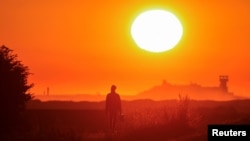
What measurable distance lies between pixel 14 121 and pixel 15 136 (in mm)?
3442

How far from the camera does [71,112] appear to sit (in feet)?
179

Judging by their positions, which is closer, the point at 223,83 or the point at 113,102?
the point at 113,102

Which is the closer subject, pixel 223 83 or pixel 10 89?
pixel 10 89

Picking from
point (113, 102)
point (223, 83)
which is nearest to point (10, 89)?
point (113, 102)

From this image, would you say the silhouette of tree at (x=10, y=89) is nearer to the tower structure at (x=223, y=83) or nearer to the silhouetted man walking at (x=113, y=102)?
the silhouetted man walking at (x=113, y=102)

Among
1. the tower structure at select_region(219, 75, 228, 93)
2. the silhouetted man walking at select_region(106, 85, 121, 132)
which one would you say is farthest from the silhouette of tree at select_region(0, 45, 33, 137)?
the tower structure at select_region(219, 75, 228, 93)

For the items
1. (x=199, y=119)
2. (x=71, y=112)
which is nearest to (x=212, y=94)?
(x=71, y=112)

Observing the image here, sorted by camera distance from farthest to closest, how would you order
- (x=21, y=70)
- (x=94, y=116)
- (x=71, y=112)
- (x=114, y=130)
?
(x=71, y=112)
(x=94, y=116)
(x=21, y=70)
(x=114, y=130)

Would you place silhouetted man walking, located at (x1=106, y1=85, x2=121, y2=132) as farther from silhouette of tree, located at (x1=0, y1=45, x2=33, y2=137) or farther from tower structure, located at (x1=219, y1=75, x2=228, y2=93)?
tower structure, located at (x1=219, y1=75, x2=228, y2=93)

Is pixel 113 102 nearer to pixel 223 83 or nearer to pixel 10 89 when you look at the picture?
pixel 10 89

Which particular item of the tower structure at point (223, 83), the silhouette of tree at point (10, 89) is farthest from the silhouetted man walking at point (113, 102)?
the tower structure at point (223, 83)

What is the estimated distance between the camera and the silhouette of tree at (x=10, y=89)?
110 ft

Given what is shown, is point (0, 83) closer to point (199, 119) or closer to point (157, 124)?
point (157, 124)

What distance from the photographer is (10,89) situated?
33844mm
